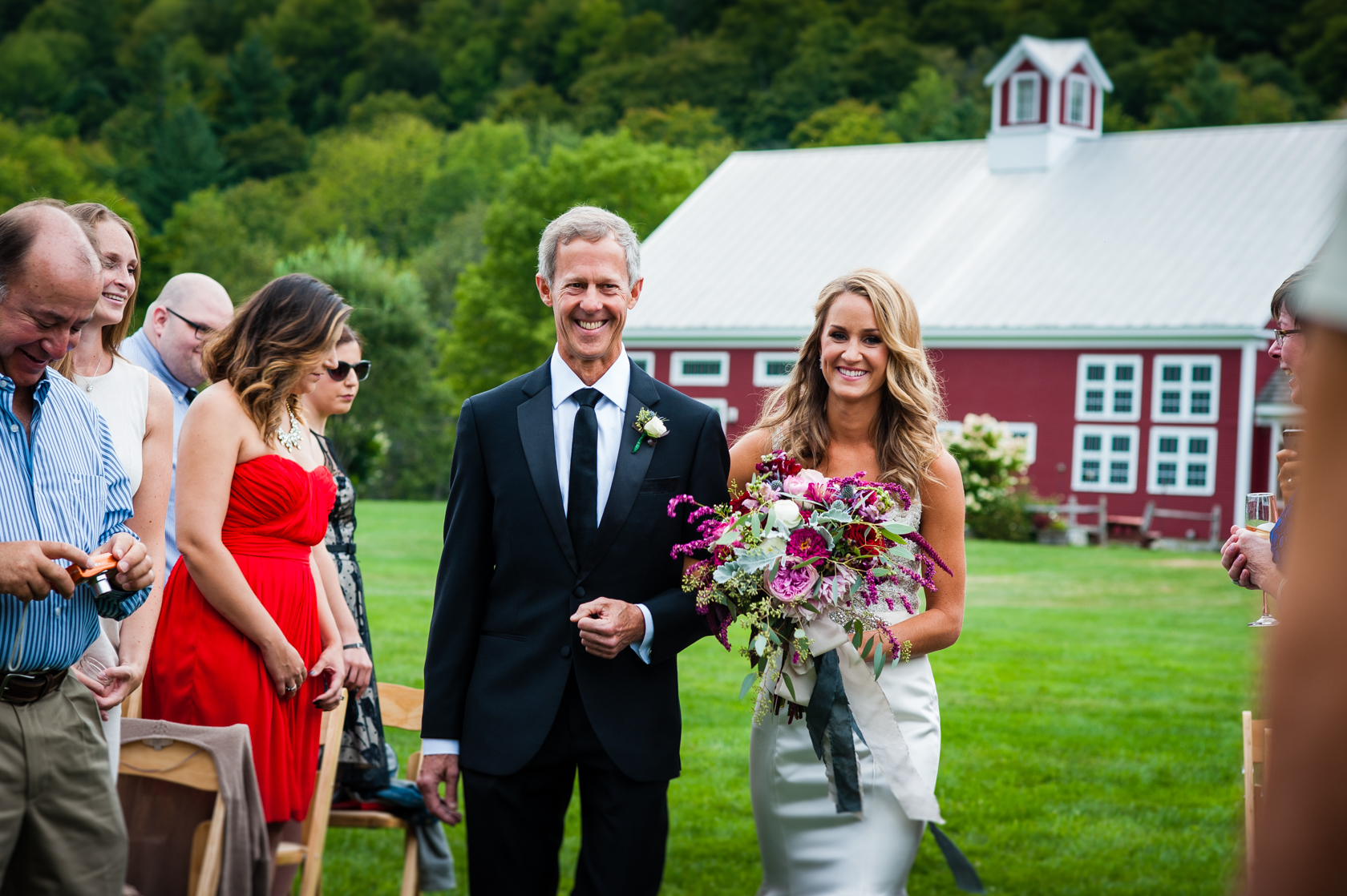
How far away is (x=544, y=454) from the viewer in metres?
3.93

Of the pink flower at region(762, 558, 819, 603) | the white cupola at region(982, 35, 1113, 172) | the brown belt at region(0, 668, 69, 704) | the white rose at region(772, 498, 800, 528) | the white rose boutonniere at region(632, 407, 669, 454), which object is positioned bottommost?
the brown belt at region(0, 668, 69, 704)

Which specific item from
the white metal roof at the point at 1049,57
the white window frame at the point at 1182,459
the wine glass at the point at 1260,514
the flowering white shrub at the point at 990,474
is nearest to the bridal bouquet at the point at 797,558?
the wine glass at the point at 1260,514

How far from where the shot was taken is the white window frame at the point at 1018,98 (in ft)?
115

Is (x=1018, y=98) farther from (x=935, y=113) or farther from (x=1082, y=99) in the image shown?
(x=935, y=113)

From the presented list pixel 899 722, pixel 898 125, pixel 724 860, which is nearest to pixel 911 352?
pixel 899 722

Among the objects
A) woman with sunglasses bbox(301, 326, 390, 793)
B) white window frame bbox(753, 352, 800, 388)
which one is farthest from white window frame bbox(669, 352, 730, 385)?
woman with sunglasses bbox(301, 326, 390, 793)

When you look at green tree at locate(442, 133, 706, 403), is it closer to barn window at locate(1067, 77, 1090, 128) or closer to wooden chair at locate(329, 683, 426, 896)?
barn window at locate(1067, 77, 1090, 128)

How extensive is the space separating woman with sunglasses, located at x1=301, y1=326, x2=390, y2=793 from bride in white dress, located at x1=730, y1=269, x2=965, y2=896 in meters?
1.86

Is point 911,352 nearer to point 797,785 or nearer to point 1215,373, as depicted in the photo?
point 797,785

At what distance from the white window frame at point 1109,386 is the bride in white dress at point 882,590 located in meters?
27.7

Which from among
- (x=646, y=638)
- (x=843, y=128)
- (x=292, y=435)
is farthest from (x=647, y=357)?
(x=843, y=128)

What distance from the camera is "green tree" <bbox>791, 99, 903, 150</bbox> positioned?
7044 centimetres

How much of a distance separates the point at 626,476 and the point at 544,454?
0.26 m

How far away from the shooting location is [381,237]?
83.7 meters
